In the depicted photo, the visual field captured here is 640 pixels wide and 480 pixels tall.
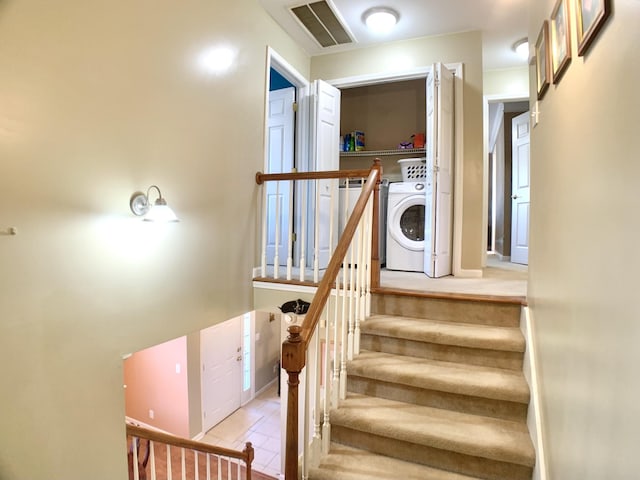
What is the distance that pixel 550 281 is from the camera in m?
1.66

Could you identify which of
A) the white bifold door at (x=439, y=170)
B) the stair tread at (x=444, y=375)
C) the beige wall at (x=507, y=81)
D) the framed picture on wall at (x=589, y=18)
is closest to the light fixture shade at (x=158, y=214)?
the stair tread at (x=444, y=375)

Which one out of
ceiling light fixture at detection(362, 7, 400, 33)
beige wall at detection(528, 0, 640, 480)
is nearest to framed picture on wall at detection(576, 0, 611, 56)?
beige wall at detection(528, 0, 640, 480)

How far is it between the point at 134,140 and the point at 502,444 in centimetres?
256

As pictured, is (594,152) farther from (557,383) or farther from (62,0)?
(62,0)

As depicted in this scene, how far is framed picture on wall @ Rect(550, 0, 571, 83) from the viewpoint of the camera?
132cm

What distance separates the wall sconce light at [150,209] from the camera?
6.49 feet

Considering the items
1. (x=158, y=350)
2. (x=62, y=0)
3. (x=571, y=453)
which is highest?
(x=62, y=0)

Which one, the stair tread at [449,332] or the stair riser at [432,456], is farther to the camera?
the stair tread at [449,332]

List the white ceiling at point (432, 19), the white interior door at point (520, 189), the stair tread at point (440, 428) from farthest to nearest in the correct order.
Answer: the white interior door at point (520, 189), the white ceiling at point (432, 19), the stair tread at point (440, 428)

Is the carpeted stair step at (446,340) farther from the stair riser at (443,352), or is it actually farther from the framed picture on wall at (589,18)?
the framed picture on wall at (589,18)

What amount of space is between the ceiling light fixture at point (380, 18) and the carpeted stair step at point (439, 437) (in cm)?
334

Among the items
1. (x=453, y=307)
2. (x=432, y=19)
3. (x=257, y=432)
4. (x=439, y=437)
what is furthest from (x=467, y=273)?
(x=257, y=432)

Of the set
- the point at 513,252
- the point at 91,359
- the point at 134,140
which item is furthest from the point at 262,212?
the point at 513,252

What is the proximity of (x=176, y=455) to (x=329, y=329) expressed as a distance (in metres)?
4.12
